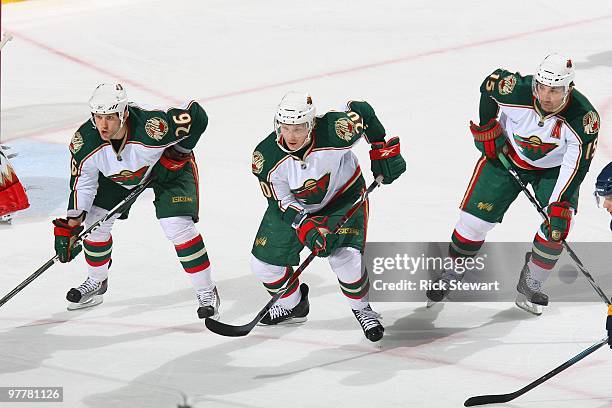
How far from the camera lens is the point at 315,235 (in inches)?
200

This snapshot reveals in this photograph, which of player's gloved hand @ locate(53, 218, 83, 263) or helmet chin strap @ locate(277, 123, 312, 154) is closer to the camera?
helmet chin strap @ locate(277, 123, 312, 154)

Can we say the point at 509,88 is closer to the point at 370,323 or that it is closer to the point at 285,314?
the point at 370,323

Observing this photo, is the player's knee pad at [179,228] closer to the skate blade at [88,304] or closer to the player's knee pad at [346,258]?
the skate blade at [88,304]

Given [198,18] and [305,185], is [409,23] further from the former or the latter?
[305,185]

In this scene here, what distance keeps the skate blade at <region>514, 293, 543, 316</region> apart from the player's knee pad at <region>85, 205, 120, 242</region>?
1627mm

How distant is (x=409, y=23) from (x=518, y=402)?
516 cm

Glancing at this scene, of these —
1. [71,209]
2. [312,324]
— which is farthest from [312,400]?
[71,209]

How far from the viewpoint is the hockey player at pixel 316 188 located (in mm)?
5086

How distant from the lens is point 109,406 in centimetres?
481

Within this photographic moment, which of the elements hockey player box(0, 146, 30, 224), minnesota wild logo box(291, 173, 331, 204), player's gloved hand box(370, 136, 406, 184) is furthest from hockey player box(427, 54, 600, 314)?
hockey player box(0, 146, 30, 224)

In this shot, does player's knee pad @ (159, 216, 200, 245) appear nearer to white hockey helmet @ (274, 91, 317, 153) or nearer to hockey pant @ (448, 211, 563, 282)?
white hockey helmet @ (274, 91, 317, 153)

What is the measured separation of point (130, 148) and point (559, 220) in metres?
1.62

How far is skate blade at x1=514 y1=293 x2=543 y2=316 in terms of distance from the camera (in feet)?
18.3

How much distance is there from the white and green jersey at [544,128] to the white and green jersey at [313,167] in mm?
555
